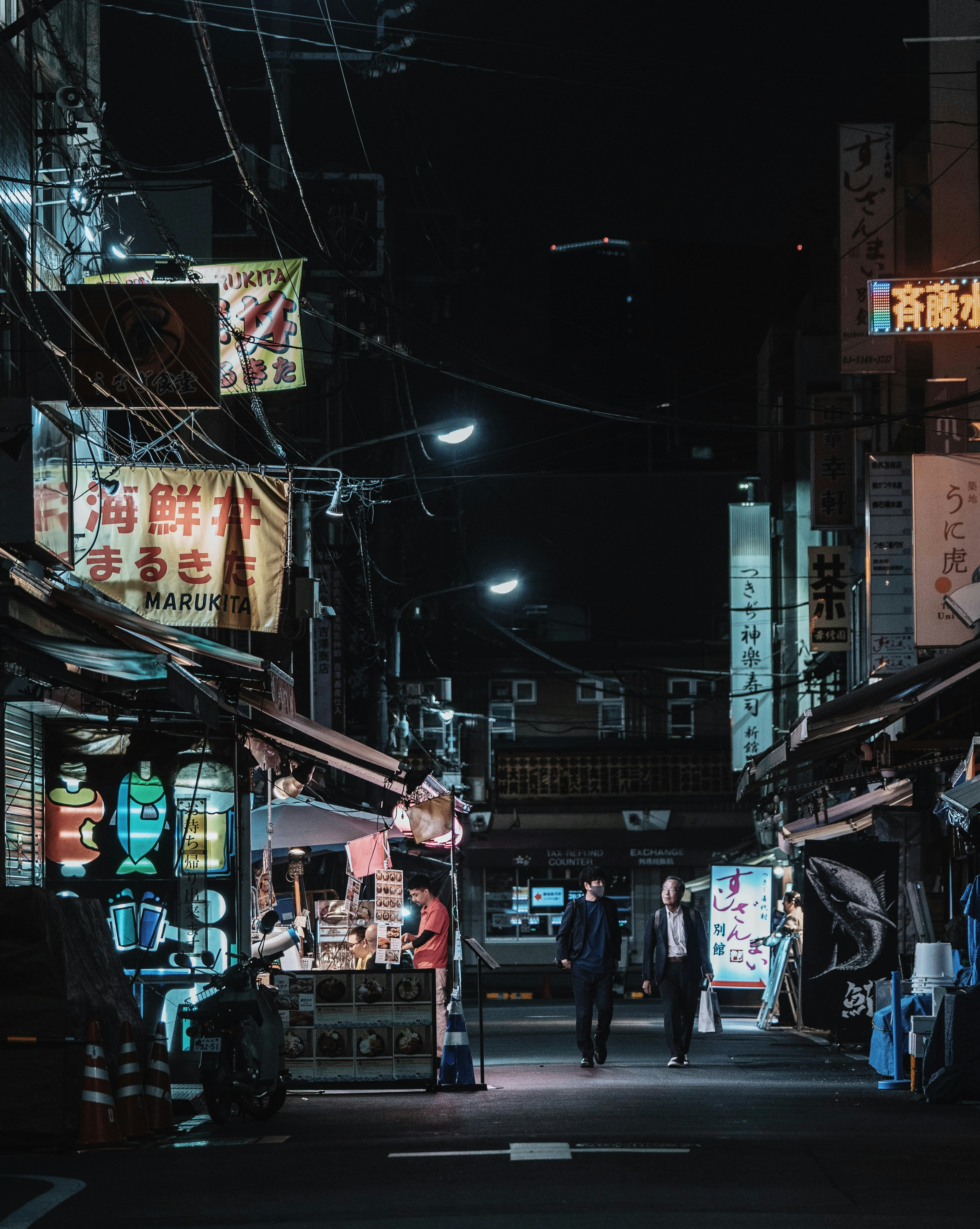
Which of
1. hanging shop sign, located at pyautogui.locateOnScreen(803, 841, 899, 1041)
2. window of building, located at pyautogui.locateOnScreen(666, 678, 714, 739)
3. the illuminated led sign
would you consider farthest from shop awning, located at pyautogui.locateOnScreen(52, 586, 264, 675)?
window of building, located at pyautogui.locateOnScreen(666, 678, 714, 739)

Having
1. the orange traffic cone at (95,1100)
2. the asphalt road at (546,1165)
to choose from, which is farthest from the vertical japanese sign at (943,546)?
the orange traffic cone at (95,1100)

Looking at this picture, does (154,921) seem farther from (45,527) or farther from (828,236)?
(828,236)

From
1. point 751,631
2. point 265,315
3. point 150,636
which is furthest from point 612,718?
point 150,636

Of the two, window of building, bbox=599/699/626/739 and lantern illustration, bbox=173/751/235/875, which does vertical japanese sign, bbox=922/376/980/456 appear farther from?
window of building, bbox=599/699/626/739

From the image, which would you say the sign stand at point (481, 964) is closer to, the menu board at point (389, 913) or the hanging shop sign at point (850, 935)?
the hanging shop sign at point (850, 935)

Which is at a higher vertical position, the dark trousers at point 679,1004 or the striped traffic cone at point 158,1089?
the striped traffic cone at point 158,1089

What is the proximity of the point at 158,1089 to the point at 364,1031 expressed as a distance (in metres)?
2.92

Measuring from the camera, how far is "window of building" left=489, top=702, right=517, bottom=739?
49.1 metres

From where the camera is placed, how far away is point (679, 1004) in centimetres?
1650

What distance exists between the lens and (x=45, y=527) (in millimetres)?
13977

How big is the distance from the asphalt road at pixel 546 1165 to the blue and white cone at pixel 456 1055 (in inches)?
16.2

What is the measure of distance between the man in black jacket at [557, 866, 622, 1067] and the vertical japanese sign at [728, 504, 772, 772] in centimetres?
2317

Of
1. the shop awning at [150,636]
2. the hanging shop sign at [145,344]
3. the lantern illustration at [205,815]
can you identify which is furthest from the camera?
the lantern illustration at [205,815]

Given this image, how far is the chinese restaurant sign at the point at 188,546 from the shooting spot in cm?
1587
